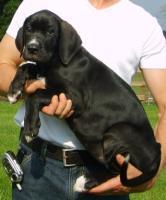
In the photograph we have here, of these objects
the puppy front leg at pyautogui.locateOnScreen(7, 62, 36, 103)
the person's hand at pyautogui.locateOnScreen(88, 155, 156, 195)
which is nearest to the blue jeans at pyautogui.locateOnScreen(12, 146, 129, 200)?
the person's hand at pyautogui.locateOnScreen(88, 155, 156, 195)

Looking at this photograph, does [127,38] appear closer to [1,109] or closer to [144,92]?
[1,109]

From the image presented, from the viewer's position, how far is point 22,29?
162 inches

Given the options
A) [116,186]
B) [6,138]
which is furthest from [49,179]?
[6,138]

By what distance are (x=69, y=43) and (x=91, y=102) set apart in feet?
1.27

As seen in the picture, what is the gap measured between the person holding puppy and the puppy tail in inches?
1.7

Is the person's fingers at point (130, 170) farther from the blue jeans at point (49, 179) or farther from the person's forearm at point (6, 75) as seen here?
the person's forearm at point (6, 75)

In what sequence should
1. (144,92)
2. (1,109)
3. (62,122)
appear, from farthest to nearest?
(144,92) < (1,109) < (62,122)

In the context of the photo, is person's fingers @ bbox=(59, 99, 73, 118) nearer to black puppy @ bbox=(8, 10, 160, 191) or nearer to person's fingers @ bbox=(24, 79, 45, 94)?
black puppy @ bbox=(8, 10, 160, 191)

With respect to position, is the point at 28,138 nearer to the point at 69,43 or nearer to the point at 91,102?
the point at 91,102

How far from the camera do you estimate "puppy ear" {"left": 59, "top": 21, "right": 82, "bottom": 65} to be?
13.1ft

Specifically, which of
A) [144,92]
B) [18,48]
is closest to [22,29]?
[18,48]

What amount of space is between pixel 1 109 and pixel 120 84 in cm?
1582

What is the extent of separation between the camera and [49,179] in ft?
12.8

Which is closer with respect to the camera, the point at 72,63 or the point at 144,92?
the point at 72,63
